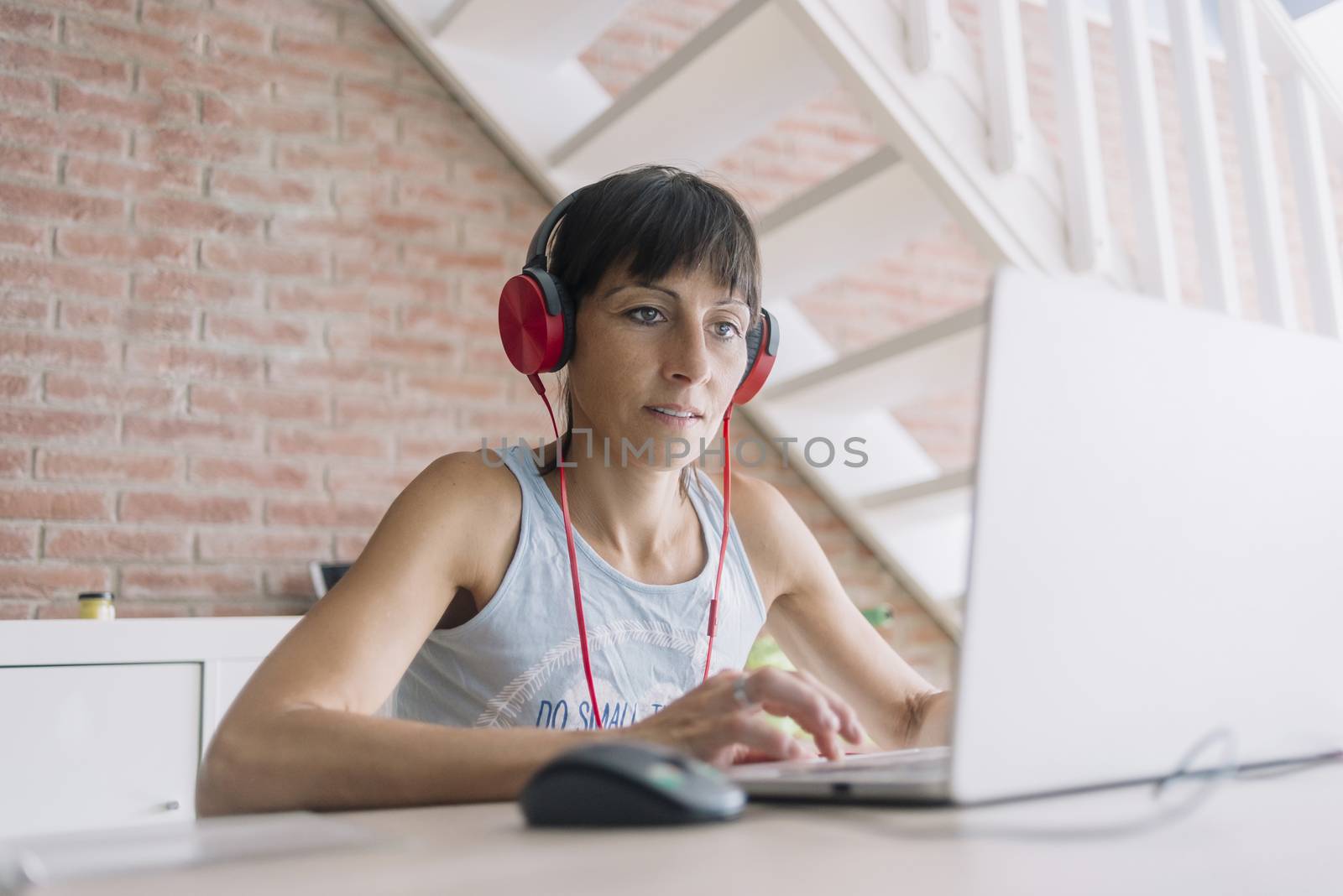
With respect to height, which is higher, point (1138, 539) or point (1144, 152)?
point (1144, 152)

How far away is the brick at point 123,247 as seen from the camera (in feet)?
8.29

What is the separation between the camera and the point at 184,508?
2555mm

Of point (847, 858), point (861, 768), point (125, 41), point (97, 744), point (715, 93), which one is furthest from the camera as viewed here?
point (125, 41)

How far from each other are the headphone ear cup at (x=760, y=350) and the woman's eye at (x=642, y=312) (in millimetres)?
154

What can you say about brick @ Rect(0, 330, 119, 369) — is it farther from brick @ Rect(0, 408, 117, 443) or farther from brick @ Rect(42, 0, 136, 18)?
brick @ Rect(42, 0, 136, 18)

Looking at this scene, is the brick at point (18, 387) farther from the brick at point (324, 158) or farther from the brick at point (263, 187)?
the brick at point (324, 158)

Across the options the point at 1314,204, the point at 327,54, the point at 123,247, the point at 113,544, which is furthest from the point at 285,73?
the point at 1314,204

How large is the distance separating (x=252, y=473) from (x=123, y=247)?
57cm

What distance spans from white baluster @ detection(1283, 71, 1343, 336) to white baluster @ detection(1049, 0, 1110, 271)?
1.23 feet

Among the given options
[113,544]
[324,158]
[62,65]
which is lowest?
[113,544]

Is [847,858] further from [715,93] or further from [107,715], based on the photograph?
[715,93]

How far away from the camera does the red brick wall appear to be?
8.14 feet

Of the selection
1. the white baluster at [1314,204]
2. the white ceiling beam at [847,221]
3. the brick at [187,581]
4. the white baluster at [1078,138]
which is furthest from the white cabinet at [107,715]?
the white baluster at [1314,204]

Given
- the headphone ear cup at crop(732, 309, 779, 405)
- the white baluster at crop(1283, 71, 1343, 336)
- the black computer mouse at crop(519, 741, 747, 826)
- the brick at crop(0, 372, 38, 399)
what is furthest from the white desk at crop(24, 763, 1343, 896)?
the brick at crop(0, 372, 38, 399)
